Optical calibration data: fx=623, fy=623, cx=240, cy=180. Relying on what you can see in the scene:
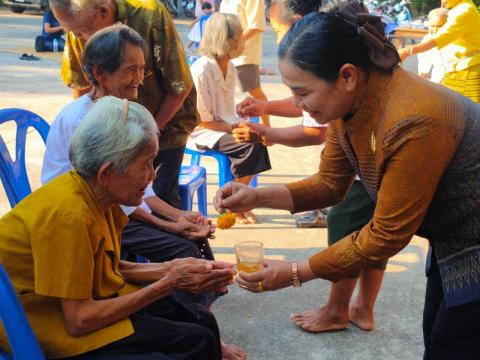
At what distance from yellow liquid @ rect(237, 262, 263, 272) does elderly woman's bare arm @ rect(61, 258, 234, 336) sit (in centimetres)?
8

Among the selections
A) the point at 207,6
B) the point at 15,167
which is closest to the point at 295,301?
the point at 15,167

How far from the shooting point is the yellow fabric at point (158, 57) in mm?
3520

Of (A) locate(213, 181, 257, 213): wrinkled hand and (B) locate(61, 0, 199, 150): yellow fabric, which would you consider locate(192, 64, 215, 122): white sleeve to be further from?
(A) locate(213, 181, 257, 213): wrinkled hand

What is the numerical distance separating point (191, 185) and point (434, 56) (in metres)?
7.22

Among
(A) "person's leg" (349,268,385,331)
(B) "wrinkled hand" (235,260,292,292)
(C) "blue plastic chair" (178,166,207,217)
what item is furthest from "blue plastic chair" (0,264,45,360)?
(C) "blue plastic chair" (178,166,207,217)

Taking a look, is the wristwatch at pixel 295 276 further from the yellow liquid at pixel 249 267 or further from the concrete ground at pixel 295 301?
the concrete ground at pixel 295 301

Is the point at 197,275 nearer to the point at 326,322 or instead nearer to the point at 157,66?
the point at 326,322

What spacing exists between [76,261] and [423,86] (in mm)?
1261

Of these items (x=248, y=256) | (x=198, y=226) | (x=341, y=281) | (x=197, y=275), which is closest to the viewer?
(x=197, y=275)

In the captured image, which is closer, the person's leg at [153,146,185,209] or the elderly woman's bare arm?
the elderly woman's bare arm

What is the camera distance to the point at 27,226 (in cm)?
205

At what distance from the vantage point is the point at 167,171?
12.6ft

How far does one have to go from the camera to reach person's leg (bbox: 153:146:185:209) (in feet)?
12.5

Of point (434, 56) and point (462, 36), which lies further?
point (434, 56)
